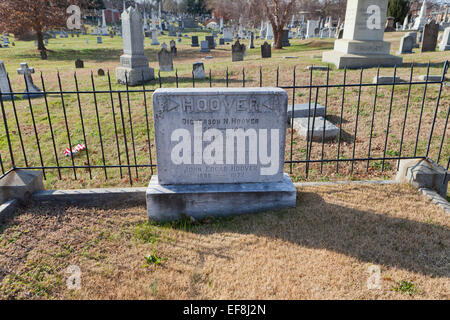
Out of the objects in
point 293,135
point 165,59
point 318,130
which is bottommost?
point 293,135

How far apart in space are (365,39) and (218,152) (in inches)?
417

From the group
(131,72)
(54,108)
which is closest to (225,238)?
(54,108)

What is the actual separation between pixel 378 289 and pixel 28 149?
6839 millimetres

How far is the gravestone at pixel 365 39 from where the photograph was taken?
38.1 feet

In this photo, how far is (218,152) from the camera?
13.1 feet

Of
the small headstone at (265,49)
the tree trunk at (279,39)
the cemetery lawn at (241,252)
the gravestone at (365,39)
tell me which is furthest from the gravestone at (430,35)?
the cemetery lawn at (241,252)

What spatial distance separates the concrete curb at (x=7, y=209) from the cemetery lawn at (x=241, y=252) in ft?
0.34

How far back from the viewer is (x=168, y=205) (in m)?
3.97

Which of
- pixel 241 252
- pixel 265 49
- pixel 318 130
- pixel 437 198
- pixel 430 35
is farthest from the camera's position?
pixel 265 49

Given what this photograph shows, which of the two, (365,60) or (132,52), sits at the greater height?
(132,52)

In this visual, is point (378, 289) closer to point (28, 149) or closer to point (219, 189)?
point (219, 189)

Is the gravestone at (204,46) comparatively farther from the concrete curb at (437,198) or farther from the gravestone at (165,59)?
the concrete curb at (437,198)

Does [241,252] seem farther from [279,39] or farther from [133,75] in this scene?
[279,39]

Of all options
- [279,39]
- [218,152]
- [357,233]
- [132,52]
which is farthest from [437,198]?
[279,39]
